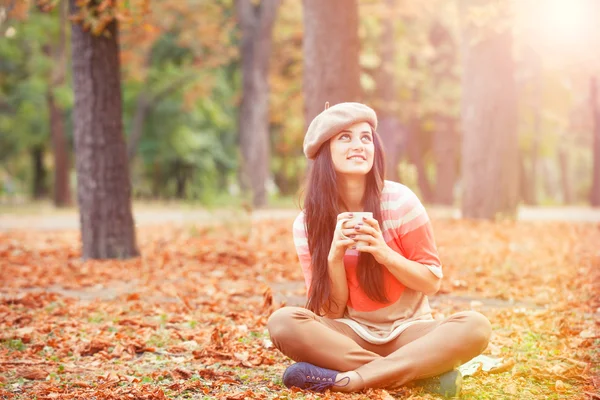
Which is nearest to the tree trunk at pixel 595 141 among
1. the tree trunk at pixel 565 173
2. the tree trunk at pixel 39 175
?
the tree trunk at pixel 565 173

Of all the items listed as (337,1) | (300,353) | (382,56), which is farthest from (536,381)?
(382,56)

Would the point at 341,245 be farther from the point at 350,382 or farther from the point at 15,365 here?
the point at 15,365

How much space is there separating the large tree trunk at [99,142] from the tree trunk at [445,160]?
1909 centimetres

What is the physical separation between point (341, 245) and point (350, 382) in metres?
0.72

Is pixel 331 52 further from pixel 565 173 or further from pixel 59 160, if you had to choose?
pixel 565 173

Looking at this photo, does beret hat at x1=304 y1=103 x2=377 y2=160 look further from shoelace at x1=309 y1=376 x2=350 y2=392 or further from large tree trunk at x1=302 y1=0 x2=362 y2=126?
large tree trunk at x1=302 y1=0 x2=362 y2=126

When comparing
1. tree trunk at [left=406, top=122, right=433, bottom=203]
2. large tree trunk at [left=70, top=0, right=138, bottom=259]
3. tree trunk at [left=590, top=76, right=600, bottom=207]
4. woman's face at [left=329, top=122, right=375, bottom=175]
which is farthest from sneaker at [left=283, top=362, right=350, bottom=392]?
tree trunk at [left=406, top=122, right=433, bottom=203]

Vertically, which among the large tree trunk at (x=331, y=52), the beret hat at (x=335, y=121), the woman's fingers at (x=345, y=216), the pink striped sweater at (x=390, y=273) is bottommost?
the pink striped sweater at (x=390, y=273)

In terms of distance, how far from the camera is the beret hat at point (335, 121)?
417cm

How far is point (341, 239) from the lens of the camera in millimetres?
3934

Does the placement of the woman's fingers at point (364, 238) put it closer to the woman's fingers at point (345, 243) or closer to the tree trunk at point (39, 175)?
the woman's fingers at point (345, 243)

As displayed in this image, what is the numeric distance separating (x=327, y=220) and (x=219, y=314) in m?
2.50

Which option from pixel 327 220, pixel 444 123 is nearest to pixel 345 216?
pixel 327 220

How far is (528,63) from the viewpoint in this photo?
81.6 feet
